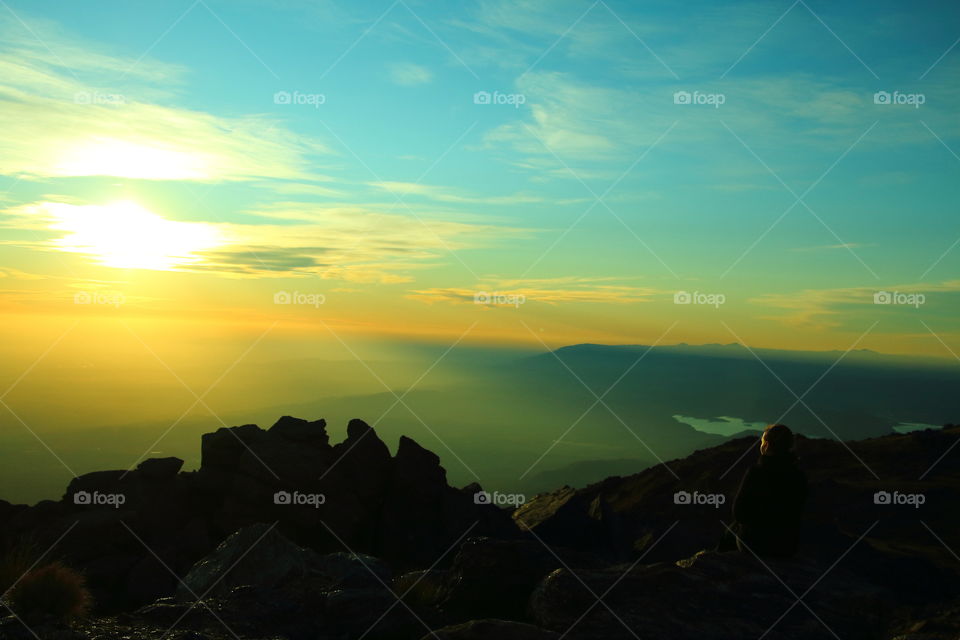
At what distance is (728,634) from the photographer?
8047 mm

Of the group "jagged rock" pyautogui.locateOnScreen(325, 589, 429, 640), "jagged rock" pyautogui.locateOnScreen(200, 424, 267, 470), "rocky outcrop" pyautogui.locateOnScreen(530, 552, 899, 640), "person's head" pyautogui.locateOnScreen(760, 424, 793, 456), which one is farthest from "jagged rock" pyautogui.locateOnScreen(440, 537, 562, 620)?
"jagged rock" pyautogui.locateOnScreen(200, 424, 267, 470)

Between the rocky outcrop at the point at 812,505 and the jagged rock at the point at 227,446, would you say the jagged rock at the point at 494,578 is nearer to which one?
the rocky outcrop at the point at 812,505

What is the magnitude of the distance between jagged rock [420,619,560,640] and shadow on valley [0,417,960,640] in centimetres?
4

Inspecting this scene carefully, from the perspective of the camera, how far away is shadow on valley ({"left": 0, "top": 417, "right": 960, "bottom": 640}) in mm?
8633

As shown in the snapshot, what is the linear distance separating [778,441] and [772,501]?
1051 millimetres

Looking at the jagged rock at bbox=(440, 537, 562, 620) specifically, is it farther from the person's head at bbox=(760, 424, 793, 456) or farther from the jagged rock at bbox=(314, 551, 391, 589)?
the person's head at bbox=(760, 424, 793, 456)

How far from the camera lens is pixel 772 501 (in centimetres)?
1123

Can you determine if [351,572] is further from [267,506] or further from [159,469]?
Result: [159,469]

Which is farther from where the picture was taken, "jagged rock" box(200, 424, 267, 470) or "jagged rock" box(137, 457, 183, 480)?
"jagged rock" box(137, 457, 183, 480)

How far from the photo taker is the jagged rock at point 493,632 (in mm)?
7691

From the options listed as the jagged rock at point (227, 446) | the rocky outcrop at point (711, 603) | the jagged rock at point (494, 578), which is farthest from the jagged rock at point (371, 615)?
the jagged rock at point (227, 446)

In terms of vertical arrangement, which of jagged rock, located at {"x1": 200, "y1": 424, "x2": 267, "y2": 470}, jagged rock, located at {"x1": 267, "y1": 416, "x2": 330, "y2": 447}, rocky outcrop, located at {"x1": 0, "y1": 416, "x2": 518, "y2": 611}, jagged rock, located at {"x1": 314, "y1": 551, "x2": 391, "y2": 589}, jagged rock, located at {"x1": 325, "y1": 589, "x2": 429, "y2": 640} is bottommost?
jagged rock, located at {"x1": 325, "y1": 589, "x2": 429, "y2": 640}

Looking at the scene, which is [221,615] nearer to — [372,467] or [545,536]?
[545,536]

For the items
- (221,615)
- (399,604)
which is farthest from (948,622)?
(221,615)
